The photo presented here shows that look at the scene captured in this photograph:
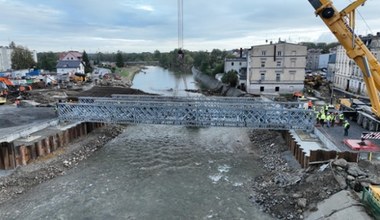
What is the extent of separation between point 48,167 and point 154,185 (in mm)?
7985

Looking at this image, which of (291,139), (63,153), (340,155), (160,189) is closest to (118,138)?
(63,153)

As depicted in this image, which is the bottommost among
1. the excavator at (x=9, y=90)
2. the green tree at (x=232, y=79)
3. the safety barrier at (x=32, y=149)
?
the safety barrier at (x=32, y=149)

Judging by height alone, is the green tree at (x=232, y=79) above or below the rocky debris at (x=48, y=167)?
above

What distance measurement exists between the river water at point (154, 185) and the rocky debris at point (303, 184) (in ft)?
2.80

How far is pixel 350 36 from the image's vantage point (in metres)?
17.2

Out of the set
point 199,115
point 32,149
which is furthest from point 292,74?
point 32,149

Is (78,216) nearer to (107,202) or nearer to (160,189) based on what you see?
(107,202)

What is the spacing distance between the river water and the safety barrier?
2.94 m

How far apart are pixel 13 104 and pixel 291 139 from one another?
33.6 m

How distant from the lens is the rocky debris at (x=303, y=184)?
42.9 feet

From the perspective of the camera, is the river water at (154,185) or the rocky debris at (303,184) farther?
the river water at (154,185)

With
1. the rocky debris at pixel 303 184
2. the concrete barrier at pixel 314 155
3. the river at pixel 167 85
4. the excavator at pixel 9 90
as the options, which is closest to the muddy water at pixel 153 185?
the rocky debris at pixel 303 184

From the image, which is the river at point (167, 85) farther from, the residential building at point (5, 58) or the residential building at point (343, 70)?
the residential building at point (5, 58)

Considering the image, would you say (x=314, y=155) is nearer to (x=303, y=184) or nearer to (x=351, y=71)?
(x=303, y=184)
